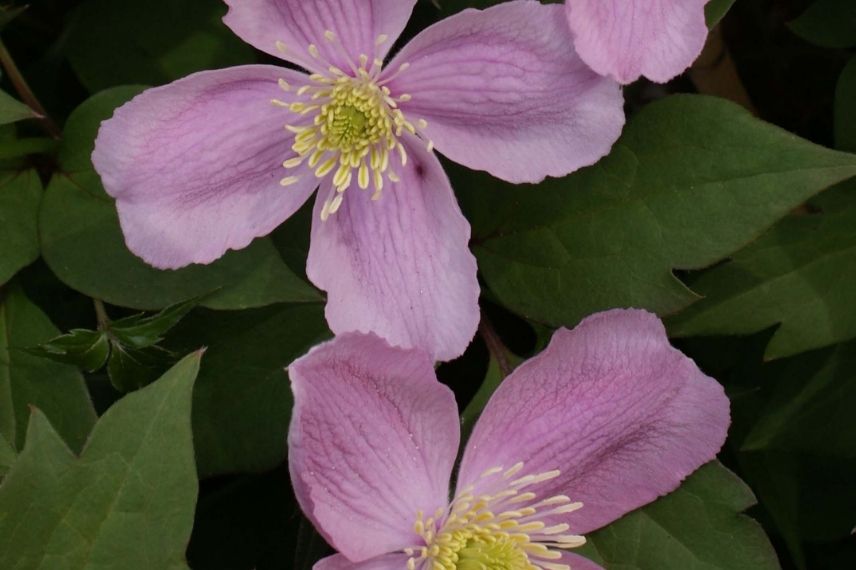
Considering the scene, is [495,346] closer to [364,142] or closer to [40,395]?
[364,142]

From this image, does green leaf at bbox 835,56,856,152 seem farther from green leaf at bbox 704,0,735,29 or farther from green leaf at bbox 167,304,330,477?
green leaf at bbox 167,304,330,477

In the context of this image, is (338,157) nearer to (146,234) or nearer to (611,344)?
(146,234)

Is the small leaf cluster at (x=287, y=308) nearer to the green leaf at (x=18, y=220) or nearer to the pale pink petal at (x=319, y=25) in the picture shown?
the green leaf at (x=18, y=220)

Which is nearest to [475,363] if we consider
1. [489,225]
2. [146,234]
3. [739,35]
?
[489,225]

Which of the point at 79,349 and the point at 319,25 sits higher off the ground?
the point at 319,25

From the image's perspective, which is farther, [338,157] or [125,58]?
[125,58]

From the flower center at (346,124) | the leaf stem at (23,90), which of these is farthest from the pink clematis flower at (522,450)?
the leaf stem at (23,90)

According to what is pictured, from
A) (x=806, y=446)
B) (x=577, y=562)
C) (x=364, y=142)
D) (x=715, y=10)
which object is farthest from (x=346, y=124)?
(x=806, y=446)
